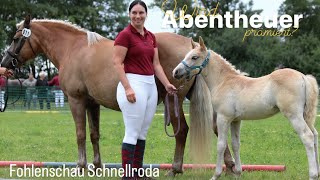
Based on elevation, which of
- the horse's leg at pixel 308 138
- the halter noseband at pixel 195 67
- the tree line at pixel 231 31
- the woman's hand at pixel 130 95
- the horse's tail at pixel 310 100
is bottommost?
the tree line at pixel 231 31

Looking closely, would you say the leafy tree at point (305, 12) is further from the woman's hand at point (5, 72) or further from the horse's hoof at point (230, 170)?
the woman's hand at point (5, 72)

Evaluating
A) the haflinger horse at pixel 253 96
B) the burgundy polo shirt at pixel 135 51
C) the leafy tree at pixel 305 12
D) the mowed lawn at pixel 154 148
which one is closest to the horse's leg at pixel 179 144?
the mowed lawn at pixel 154 148

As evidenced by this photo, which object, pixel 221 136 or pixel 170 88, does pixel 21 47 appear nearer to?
pixel 170 88

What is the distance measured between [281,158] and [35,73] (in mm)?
39753

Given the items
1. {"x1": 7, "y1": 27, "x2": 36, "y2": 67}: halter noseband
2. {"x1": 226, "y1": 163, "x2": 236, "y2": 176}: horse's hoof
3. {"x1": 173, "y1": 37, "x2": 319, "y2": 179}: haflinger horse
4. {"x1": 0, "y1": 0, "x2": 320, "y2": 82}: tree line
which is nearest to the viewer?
{"x1": 173, "y1": 37, "x2": 319, "y2": 179}: haflinger horse

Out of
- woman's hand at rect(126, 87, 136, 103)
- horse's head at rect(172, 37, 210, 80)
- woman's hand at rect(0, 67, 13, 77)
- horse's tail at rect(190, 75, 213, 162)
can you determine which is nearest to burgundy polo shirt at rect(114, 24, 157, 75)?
woman's hand at rect(126, 87, 136, 103)

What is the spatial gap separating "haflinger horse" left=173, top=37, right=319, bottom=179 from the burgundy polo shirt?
1.77 feet

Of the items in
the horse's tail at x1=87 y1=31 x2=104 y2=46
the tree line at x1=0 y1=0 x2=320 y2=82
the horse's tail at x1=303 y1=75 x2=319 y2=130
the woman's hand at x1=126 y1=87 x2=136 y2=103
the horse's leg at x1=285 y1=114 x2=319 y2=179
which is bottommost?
the tree line at x1=0 y1=0 x2=320 y2=82

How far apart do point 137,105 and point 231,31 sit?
37.5 m

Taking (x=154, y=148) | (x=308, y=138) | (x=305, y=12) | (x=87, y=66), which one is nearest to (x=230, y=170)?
(x=308, y=138)

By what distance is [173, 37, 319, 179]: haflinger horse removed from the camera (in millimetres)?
5562

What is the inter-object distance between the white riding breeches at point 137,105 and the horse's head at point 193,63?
1.66 feet

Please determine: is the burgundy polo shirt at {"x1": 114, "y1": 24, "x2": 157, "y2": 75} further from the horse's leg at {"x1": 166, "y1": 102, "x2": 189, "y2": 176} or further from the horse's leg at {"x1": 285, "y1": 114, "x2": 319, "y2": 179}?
the horse's leg at {"x1": 285, "y1": 114, "x2": 319, "y2": 179}

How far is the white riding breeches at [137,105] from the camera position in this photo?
5.47m
